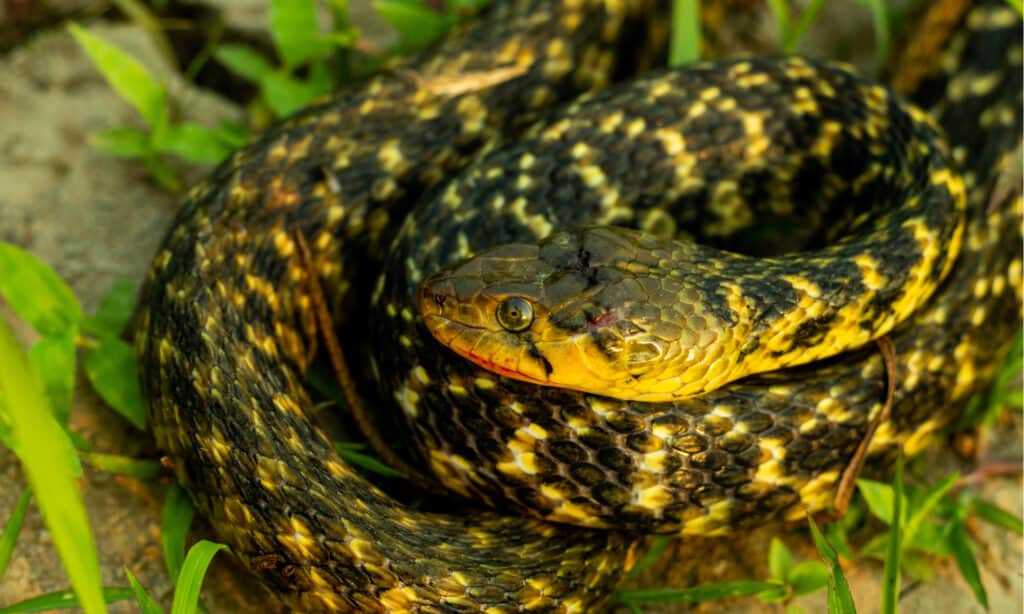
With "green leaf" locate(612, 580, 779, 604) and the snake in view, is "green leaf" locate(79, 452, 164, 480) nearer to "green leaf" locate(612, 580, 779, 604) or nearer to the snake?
the snake

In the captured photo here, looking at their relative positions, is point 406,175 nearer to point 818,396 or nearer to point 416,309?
point 416,309

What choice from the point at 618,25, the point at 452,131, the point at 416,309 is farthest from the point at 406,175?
the point at 618,25

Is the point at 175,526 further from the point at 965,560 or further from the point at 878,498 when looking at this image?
the point at 965,560

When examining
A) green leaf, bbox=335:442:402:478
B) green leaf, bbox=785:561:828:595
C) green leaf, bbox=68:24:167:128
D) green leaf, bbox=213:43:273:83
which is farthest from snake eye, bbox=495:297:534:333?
green leaf, bbox=213:43:273:83

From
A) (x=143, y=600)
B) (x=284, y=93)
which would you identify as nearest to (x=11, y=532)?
(x=143, y=600)

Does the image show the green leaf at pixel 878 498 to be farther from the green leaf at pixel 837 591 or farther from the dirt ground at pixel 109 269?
the green leaf at pixel 837 591

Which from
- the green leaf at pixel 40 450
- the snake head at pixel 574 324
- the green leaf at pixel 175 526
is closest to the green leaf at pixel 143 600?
the green leaf at pixel 175 526
